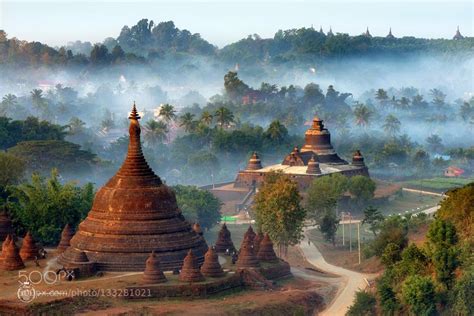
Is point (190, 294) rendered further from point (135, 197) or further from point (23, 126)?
point (23, 126)

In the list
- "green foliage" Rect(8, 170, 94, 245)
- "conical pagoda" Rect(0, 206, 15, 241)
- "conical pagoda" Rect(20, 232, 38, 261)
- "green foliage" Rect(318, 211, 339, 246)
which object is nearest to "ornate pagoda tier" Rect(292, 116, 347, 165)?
"green foliage" Rect(318, 211, 339, 246)

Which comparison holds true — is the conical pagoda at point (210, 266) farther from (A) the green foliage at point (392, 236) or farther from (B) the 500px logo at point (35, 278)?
(A) the green foliage at point (392, 236)

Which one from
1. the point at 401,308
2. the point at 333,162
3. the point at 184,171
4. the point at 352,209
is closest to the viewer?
the point at 401,308

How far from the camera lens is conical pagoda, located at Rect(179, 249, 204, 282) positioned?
76.2 meters

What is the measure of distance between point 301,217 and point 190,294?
2266 cm

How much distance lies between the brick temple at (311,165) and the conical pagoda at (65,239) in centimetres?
4390

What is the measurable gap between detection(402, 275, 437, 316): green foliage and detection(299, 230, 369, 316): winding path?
432 cm

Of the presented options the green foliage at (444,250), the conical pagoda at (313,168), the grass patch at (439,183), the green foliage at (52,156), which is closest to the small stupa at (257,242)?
the green foliage at (444,250)

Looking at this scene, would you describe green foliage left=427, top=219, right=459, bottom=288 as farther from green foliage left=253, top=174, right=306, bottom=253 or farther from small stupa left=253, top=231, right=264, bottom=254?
green foliage left=253, top=174, right=306, bottom=253

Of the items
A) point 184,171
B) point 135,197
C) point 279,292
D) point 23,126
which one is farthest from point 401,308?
point 184,171

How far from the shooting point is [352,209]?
4737 inches

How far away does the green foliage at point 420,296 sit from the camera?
73062 mm

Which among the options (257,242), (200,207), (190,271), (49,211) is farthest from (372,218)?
(190,271)

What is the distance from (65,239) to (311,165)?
154 feet
